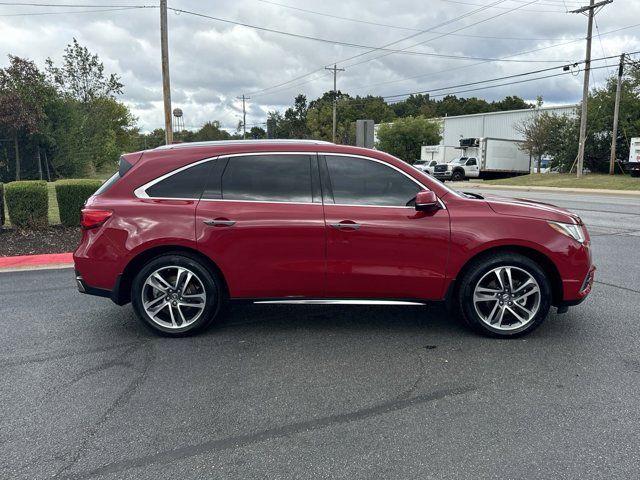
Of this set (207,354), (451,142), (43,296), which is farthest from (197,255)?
(451,142)

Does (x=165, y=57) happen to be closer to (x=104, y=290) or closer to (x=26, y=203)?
(x=26, y=203)

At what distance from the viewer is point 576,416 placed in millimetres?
3123

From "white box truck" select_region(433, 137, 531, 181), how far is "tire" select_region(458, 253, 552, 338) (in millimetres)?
36991

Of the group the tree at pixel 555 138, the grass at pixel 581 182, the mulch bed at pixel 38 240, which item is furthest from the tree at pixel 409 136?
the mulch bed at pixel 38 240

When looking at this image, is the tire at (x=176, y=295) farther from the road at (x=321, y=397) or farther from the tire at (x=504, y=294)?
the tire at (x=504, y=294)

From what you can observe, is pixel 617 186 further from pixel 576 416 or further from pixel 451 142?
pixel 451 142

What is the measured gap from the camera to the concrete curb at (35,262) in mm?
7711

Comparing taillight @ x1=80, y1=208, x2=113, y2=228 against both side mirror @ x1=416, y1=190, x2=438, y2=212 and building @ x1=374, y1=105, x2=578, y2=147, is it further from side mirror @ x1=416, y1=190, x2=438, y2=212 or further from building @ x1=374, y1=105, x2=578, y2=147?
building @ x1=374, y1=105, x2=578, y2=147

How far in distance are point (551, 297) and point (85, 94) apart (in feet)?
93.6

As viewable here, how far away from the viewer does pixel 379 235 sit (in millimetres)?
4254

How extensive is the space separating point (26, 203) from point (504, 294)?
8.96 m

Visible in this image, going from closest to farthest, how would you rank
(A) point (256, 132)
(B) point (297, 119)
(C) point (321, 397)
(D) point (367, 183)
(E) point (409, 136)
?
(C) point (321, 397)
(D) point (367, 183)
(E) point (409, 136)
(B) point (297, 119)
(A) point (256, 132)

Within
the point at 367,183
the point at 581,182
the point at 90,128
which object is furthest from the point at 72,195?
the point at 581,182

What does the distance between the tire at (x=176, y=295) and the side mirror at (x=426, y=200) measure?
6.27 ft
